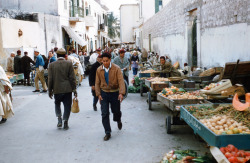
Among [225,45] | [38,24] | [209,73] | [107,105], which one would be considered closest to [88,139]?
[107,105]

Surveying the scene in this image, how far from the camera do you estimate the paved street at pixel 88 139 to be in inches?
218

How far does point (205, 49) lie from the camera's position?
43.1 feet

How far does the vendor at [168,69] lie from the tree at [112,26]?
228 feet

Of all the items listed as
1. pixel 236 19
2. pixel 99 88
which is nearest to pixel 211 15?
pixel 236 19

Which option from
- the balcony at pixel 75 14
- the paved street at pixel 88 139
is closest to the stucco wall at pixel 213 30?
the paved street at pixel 88 139

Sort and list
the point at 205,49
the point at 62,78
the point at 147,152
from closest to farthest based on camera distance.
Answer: the point at 147,152, the point at 62,78, the point at 205,49

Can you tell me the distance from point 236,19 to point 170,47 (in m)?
10.8

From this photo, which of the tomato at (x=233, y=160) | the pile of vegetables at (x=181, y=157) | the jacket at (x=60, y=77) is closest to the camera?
the tomato at (x=233, y=160)

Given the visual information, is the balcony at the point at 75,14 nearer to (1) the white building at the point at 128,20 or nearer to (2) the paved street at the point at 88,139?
(2) the paved street at the point at 88,139

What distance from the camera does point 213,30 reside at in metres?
12.0

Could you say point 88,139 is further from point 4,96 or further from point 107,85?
point 4,96

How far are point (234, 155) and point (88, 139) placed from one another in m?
3.69

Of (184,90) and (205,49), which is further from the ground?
(205,49)

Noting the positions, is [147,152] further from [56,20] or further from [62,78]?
[56,20]
